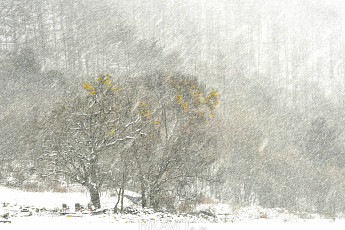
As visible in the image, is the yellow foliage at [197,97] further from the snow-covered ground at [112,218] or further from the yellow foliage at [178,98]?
the snow-covered ground at [112,218]

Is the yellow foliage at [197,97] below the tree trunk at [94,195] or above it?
above

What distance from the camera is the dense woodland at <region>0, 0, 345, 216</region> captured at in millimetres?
16562

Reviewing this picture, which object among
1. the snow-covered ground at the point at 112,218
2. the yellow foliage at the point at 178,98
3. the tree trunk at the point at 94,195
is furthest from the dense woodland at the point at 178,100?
the snow-covered ground at the point at 112,218

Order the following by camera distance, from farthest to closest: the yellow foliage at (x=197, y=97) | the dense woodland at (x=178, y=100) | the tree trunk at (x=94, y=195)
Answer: the yellow foliage at (x=197, y=97) → the dense woodland at (x=178, y=100) → the tree trunk at (x=94, y=195)

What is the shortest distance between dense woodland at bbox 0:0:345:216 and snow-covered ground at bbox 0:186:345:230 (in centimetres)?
111

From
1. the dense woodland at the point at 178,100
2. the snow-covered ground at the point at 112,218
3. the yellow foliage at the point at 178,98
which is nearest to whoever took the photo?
the snow-covered ground at the point at 112,218

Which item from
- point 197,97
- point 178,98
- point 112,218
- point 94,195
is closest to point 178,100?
point 178,98

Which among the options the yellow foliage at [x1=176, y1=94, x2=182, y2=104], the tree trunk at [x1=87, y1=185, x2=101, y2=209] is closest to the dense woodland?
the tree trunk at [x1=87, y1=185, x2=101, y2=209]

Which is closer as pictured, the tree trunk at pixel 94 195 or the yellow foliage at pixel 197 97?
the tree trunk at pixel 94 195

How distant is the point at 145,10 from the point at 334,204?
66.6m

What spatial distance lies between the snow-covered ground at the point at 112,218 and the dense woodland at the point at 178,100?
1106mm

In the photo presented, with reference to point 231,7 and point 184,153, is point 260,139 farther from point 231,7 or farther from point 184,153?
point 231,7

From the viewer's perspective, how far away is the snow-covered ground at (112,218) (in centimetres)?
945

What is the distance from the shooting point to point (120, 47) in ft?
189
